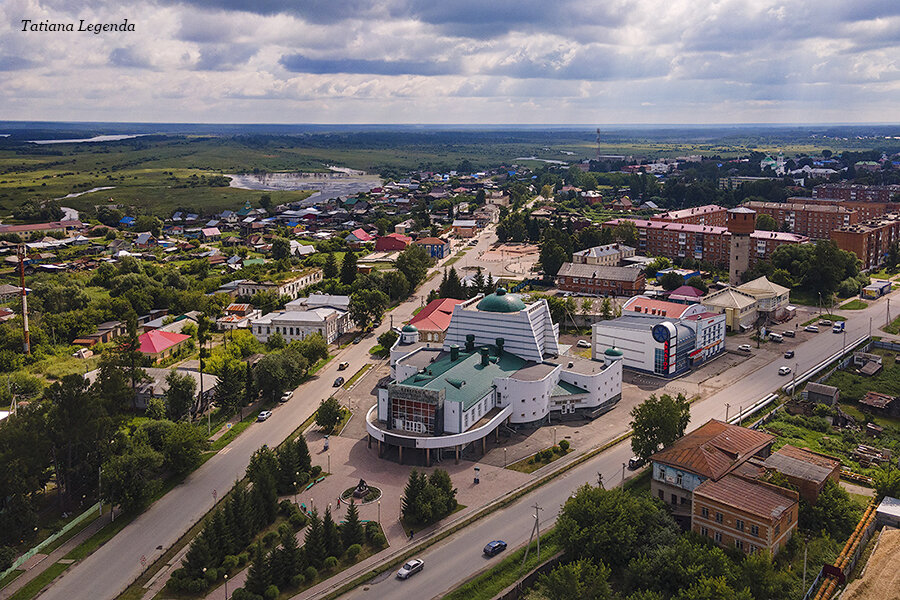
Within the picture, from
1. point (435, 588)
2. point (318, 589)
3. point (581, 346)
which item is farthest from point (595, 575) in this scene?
point (581, 346)

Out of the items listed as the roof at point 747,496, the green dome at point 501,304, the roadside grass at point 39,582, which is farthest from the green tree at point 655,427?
the roadside grass at point 39,582

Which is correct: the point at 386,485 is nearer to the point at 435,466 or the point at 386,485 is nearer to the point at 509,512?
the point at 435,466

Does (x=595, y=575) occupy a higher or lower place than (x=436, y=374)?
lower

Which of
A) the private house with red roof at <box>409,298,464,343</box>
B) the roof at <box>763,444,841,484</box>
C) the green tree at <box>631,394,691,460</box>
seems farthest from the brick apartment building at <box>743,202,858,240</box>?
the green tree at <box>631,394,691,460</box>

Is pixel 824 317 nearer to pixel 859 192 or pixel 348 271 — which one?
pixel 348 271

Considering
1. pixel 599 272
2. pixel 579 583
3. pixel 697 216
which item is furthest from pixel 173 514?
pixel 697 216

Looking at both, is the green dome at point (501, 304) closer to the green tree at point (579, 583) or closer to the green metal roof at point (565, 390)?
the green metal roof at point (565, 390)
